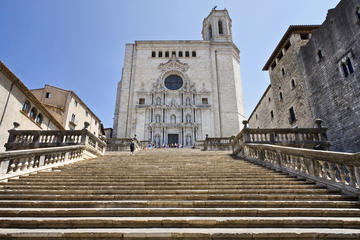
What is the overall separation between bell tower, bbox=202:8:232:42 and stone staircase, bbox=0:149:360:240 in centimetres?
3656

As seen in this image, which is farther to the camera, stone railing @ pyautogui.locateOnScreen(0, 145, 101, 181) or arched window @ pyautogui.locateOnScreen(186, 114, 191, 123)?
arched window @ pyautogui.locateOnScreen(186, 114, 191, 123)

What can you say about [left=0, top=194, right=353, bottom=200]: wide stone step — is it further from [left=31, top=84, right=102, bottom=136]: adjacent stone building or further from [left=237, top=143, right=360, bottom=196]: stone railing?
[left=31, top=84, right=102, bottom=136]: adjacent stone building

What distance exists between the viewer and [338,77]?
1520 centimetres

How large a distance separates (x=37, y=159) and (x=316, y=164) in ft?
31.5

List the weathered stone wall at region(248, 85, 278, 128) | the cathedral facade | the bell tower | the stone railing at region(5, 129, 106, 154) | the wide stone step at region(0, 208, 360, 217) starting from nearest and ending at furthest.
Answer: the wide stone step at region(0, 208, 360, 217) → the stone railing at region(5, 129, 106, 154) → the weathered stone wall at region(248, 85, 278, 128) → the cathedral facade → the bell tower

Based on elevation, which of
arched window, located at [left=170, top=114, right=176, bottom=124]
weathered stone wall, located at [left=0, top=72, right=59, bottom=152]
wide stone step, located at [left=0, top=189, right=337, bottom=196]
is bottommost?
wide stone step, located at [left=0, top=189, right=337, bottom=196]

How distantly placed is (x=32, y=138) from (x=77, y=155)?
151 inches

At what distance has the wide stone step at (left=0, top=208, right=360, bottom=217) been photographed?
3922 millimetres

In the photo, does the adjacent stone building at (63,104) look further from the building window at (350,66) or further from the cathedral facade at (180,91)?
the building window at (350,66)

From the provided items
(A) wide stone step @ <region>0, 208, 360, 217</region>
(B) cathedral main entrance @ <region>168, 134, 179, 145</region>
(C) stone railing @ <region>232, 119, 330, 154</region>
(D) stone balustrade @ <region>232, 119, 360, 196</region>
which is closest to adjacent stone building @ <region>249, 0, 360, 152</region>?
(C) stone railing @ <region>232, 119, 330, 154</region>

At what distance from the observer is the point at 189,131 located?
2995 cm

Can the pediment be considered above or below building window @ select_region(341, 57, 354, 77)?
Result: above

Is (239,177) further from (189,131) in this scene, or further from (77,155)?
(189,131)

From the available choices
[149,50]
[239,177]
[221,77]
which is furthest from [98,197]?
[149,50]
